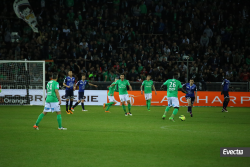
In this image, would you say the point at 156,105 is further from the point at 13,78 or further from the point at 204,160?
the point at 204,160

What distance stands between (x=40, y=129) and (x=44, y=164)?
581 centimetres

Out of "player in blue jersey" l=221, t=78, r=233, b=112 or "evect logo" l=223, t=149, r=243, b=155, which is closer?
"evect logo" l=223, t=149, r=243, b=155

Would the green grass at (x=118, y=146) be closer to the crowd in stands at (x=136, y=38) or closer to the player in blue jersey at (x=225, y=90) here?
the player in blue jersey at (x=225, y=90)

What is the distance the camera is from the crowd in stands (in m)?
26.5

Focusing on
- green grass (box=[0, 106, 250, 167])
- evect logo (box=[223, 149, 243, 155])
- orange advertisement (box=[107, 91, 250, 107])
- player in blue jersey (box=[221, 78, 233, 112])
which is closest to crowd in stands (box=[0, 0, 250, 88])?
orange advertisement (box=[107, 91, 250, 107])

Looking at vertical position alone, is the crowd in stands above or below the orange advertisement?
above

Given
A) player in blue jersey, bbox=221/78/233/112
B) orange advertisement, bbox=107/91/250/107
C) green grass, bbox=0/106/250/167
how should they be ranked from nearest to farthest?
green grass, bbox=0/106/250/167 → player in blue jersey, bbox=221/78/233/112 → orange advertisement, bbox=107/91/250/107

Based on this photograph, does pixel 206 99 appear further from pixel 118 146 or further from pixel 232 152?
pixel 232 152

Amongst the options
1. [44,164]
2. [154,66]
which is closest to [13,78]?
[154,66]

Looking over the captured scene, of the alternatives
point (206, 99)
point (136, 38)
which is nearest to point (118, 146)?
point (206, 99)

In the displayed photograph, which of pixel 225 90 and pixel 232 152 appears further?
pixel 225 90

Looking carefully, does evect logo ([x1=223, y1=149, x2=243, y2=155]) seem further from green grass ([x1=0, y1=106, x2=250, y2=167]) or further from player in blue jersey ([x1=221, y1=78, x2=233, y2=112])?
player in blue jersey ([x1=221, y1=78, x2=233, y2=112])

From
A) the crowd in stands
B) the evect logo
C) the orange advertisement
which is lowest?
the orange advertisement

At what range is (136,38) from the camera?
29438 mm
